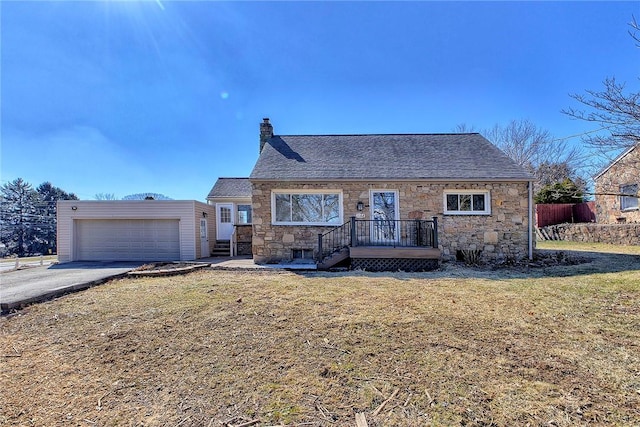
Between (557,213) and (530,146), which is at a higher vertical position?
(530,146)

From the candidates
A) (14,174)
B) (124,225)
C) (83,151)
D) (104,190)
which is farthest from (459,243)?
(104,190)

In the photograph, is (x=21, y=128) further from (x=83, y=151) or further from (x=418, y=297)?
(x=418, y=297)

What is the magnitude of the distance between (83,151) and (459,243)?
21.7 meters

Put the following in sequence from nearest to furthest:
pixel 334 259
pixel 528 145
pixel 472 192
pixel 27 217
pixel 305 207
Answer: pixel 334 259, pixel 472 192, pixel 305 207, pixel 528 145, pixel 27 217

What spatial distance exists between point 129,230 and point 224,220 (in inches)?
173

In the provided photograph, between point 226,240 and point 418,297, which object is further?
point 226,240

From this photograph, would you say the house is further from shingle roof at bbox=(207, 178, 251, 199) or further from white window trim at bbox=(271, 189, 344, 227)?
Answer: shingle roof at bbox=(207, 178, 251, 199)

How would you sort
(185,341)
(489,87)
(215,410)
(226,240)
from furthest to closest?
(226,240)
(489,87)
(185,341)
(215,410)

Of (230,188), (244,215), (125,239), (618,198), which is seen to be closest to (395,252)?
(244,215)

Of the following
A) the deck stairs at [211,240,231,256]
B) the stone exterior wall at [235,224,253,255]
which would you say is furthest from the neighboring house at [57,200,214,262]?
the stone exterior wall at [235,224,253,255]

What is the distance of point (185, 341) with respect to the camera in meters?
3.60

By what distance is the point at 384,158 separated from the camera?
10.9 m

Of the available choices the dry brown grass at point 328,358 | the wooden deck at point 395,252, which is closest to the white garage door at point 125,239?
the dry brown grass at point 328,358

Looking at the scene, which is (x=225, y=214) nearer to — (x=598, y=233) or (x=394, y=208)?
(x=394, y=208)
